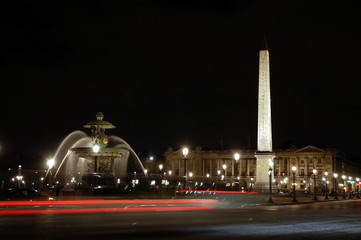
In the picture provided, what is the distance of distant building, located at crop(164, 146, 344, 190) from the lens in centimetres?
15062

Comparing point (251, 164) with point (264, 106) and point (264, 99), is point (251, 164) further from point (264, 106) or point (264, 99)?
point (264, 99)

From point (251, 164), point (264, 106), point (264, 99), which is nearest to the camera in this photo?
point (264, 99)

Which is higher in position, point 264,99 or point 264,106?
point 264,99

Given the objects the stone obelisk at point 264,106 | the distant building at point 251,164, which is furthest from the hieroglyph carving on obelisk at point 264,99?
the distant building at point 251,164

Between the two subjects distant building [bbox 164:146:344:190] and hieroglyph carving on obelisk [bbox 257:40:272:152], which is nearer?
hieroglyph carving on obelisk [bbox 257:40:272:152]

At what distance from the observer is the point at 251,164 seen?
6339 inches

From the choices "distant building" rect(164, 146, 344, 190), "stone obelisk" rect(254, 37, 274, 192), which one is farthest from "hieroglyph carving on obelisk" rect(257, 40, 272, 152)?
"distant building" rect(164, 146, 344, 190)

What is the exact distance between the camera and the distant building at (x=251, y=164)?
151 meters

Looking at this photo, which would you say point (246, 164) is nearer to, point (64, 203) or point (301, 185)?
point (301, 185)

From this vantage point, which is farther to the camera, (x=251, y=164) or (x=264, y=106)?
(x=251, y=164)

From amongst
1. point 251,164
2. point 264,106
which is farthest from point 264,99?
point 251,164

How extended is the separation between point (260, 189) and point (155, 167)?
121m

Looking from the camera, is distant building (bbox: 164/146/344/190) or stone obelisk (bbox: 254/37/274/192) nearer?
stone obelisk (bbox: 254/37/274/192)

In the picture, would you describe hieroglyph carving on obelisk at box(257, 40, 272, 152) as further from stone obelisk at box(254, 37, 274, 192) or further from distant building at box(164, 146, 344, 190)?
distant building at box(164, 146, 344, 190)
